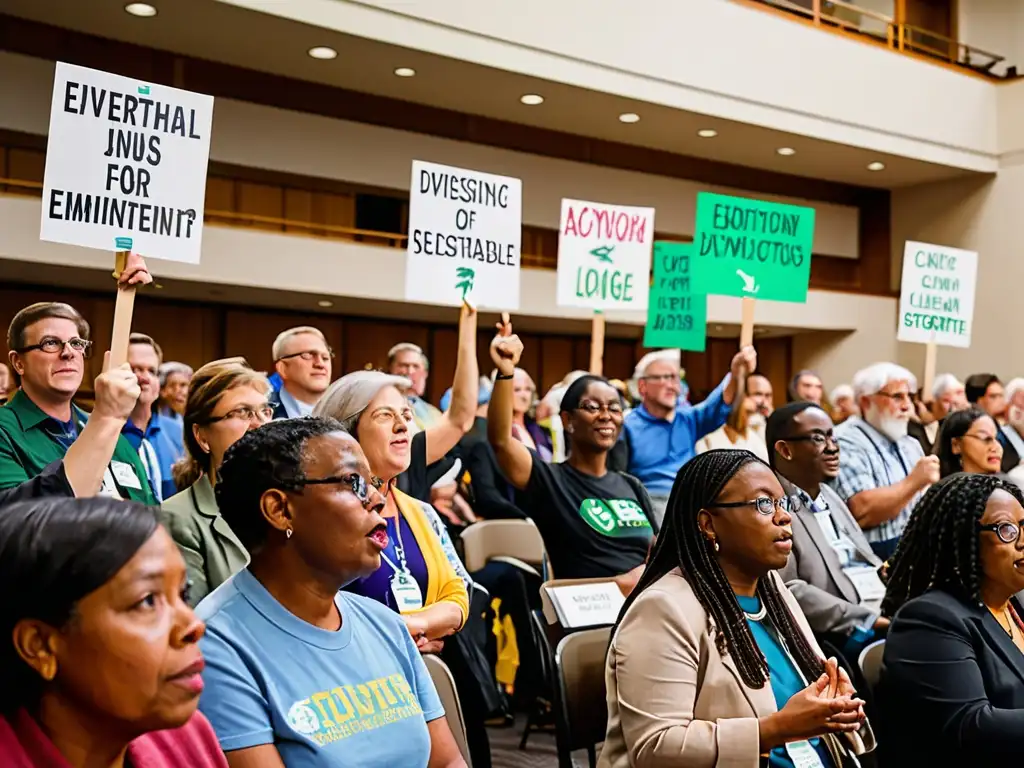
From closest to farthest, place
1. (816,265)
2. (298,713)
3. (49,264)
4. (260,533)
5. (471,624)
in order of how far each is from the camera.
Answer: (298,713) < (260,533) < (471,624) < (49,264) < (816,265)

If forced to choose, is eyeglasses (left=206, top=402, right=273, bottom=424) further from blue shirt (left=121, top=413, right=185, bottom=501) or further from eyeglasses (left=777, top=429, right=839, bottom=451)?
eyeglasses (left=777, top=429, right=839, bottom=451)

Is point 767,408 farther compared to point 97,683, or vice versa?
point 767,408

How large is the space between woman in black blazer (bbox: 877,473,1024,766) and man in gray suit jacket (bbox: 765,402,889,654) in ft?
1.75

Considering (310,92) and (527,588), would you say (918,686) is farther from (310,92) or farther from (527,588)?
(310,92)

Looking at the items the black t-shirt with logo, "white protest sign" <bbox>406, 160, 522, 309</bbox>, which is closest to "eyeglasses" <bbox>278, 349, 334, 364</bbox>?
"white protest sign" <bbox>406, 160, 522, 309</bbox>

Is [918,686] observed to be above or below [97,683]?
below

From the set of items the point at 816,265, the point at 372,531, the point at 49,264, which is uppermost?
the point at 816,265

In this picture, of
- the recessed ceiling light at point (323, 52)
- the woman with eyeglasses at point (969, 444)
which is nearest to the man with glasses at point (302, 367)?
the woman with eyeglasses at point (969, 444)

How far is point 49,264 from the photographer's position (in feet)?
29.7

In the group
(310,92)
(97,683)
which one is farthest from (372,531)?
(310,92)

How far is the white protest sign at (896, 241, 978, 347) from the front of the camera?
20.5 feet

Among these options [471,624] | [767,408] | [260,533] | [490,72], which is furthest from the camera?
[490,72]

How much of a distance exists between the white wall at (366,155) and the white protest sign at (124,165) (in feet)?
23.6

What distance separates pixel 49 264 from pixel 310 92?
11.1ft
